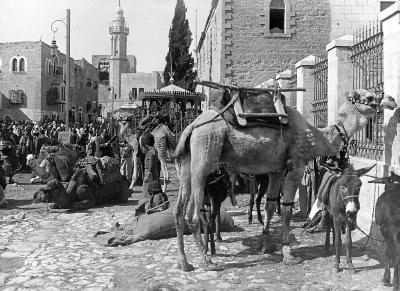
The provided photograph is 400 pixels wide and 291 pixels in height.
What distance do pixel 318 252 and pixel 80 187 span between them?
19.1 ft

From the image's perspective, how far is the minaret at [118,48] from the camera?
281 ft

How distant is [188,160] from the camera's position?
6.64m

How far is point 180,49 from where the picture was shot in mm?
41656

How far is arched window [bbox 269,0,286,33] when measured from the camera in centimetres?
2188

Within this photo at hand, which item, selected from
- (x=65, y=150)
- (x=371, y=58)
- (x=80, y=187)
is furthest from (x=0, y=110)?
(x=371, y=58)

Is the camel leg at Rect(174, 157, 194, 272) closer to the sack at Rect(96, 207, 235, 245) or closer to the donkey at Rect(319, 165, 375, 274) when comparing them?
the sack at Rect(96, 207, 235, 245)

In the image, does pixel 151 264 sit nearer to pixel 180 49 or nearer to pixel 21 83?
pixel 180 49

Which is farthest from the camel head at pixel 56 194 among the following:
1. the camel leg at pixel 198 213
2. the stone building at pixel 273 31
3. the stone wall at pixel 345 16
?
the stone wall at pixel 345 16

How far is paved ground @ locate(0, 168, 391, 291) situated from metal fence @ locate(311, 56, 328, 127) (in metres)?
2.78

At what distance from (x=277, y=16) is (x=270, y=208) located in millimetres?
16991

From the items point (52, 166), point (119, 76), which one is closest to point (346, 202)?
point (52, 166)

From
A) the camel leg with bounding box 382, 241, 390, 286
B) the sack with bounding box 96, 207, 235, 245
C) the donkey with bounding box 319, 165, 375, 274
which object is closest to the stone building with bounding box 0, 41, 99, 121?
the sack with bounding box 96, 207, 235, 245

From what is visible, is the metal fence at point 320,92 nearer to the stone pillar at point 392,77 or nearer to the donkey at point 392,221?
the stone pillar at point 392,77

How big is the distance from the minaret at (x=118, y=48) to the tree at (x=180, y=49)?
42188 mm
